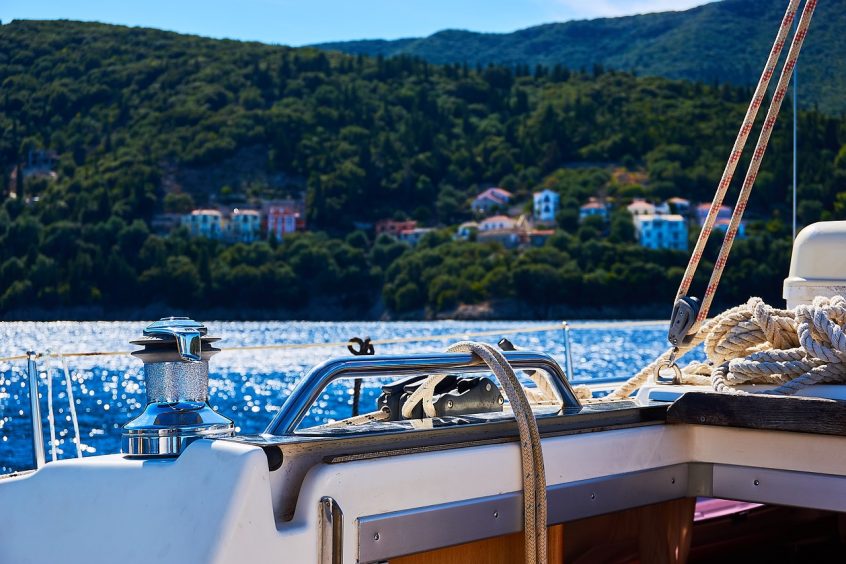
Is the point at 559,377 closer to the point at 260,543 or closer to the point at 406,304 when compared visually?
the point at 260,543

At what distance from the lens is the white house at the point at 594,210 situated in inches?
2864

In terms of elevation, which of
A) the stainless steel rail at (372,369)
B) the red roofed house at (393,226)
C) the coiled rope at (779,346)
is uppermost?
the stainless steel rail at (372,369)

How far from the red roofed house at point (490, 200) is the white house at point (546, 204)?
3103 mm

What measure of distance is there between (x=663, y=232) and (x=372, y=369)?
68.7 m

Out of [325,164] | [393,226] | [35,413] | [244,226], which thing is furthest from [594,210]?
[35,413]

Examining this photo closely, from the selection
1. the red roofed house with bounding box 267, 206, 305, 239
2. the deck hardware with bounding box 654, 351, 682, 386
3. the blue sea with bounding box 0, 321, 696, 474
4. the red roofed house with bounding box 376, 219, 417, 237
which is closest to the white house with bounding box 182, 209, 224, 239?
the red roofed house with bounding box 267, 206, 305, 239

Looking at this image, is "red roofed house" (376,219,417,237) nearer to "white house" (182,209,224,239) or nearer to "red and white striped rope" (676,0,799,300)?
"white house" (182,209,224,239)

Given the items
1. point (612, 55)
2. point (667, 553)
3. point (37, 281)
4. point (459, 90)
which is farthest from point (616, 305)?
point (667, 553)

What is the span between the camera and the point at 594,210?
73312 mm

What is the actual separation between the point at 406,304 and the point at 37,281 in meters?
23.8

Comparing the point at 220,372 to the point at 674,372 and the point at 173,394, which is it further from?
the point at 173,394

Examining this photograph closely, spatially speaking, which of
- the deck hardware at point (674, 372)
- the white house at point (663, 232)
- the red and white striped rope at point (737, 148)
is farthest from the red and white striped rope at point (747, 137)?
the white house at point (663, 232)

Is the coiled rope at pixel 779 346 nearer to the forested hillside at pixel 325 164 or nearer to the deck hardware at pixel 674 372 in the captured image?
the deck hardware at pixel 674 372

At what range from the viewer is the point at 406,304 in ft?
225
